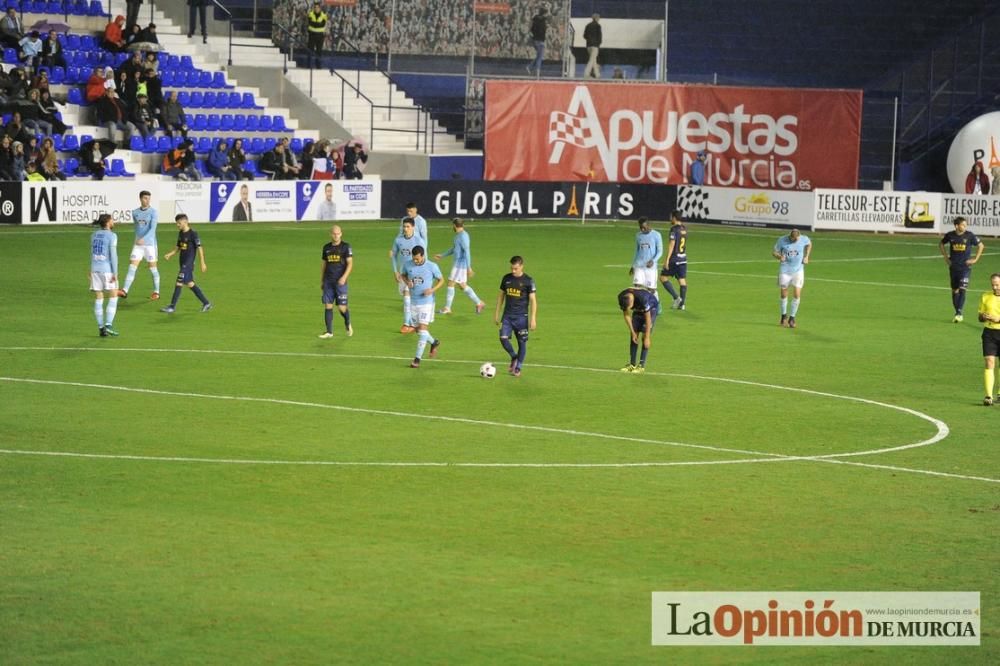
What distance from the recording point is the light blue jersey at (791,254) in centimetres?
2989

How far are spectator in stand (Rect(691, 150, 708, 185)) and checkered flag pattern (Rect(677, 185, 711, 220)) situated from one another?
0.42 metres

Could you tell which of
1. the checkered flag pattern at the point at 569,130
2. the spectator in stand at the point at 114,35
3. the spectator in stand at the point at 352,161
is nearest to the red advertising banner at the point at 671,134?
the checkered flag pattern at the point at 569,130

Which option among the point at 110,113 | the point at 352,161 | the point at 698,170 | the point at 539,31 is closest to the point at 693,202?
the point at 698,170

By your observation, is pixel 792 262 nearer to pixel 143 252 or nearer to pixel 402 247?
pixel 402 247

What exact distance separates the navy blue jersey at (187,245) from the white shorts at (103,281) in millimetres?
3431

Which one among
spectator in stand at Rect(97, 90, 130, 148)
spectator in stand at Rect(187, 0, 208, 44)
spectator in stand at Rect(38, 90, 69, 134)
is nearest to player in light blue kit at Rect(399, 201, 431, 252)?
spectator in stand at Rect(38, 90, 69, 134)

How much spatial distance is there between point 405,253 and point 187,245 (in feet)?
15.0

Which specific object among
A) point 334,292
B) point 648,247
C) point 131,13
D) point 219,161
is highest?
point 131,13

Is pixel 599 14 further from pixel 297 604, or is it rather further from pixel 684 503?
pixel 297 604

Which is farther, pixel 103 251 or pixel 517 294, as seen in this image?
pixel 103 251

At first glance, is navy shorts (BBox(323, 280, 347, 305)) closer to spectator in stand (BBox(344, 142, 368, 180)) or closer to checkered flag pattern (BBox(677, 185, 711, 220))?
spectator in stand (BBox(344, 142, 368, 180))

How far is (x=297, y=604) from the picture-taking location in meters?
12.1

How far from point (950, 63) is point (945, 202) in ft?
36.5

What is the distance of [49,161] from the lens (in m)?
44.7
